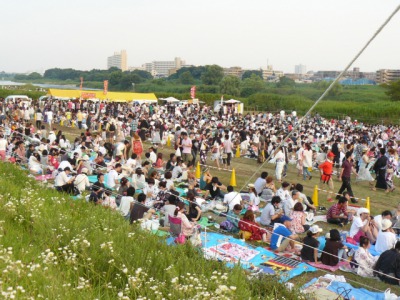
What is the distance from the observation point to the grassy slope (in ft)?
13.6

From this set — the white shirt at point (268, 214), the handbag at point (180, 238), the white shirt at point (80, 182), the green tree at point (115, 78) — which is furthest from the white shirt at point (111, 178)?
the green tree at point (115, 78)

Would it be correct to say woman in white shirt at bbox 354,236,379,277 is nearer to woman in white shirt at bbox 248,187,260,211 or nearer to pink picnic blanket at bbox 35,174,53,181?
woman in white shirt at bbox 248,187,260,211

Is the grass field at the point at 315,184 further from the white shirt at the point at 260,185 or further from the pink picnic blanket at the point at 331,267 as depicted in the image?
the white shirt at the point at 260,185

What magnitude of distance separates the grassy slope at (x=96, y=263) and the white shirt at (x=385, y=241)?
127 inches

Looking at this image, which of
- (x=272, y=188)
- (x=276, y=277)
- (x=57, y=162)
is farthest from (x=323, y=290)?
(x=57, y=162)

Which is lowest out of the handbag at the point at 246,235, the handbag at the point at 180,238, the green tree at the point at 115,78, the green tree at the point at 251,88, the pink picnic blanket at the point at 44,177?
the handbag at the point at 246,235

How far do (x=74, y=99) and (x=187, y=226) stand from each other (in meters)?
26.7

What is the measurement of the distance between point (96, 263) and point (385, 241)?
17.0 ft

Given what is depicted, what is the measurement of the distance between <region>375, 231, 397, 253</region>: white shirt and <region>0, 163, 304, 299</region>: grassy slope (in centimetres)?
323

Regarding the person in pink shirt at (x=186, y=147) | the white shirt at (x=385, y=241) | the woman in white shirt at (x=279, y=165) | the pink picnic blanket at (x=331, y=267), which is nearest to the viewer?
the pink picnic blanket at (x=331, y=267)

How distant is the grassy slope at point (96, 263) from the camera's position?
4.13 metres

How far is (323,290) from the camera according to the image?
6.24 metres

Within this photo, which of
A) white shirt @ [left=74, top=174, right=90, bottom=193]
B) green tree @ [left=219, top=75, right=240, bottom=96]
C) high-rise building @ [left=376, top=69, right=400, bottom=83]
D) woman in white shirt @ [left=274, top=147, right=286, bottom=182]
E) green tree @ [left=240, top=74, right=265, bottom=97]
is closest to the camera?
white shirt @ [left=74, top=174, right=90, bottom=193]

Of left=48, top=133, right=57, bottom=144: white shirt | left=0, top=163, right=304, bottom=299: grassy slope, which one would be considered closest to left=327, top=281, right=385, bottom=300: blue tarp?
left=0, top=163, right=304, bottom=299: grassy slope
